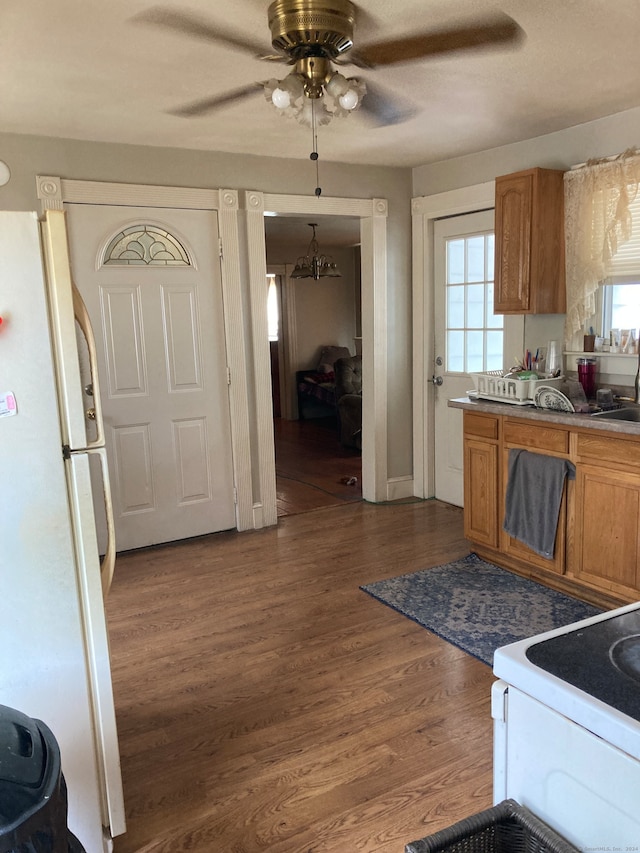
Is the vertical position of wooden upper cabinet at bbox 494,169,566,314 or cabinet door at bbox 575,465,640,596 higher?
wooden upper cabinet at bbox 494,169,566,314

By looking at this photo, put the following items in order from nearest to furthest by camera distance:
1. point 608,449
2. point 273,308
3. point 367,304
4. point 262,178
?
1. point 608,449
2. point 262,178
3. point 367,304
4. point 273,308

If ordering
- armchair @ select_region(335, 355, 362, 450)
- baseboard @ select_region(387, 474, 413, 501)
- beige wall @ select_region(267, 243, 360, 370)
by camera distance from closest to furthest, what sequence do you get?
baseboard @ select_region(387, 474, 413, 501), armchair @ select_region(335, 355, 362, 450), beige wall @ select_region(267, 243, 360, 370)

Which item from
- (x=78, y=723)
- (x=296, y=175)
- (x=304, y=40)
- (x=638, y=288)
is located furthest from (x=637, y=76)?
(x=78, y=723)

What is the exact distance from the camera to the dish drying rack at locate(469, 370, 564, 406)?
11.7 ft

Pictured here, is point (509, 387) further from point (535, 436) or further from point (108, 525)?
point (108, 525)

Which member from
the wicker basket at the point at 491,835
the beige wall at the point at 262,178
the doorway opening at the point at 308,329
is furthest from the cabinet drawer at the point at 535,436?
the doorway opening at the point at 308,329

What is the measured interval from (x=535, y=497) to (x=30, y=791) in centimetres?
277

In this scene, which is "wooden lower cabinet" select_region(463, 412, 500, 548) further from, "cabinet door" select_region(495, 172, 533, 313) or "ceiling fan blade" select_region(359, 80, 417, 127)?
"ceiling fan blade" select_region(359, 80, 417, 127)

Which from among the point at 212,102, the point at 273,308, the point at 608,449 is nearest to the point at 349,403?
the point at 273,308

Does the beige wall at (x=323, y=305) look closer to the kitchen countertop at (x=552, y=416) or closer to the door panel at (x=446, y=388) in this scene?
the door panel at (x=446, y=388)

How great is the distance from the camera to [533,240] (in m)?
3.65

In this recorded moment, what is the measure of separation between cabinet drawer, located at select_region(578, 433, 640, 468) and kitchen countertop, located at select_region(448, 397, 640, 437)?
0.16 ft

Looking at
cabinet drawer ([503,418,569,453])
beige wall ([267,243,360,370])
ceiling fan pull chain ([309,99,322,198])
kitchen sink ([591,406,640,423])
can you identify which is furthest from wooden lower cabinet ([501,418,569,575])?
beige wall ([267,243,360,370])

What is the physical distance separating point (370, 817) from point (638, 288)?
112 inches
